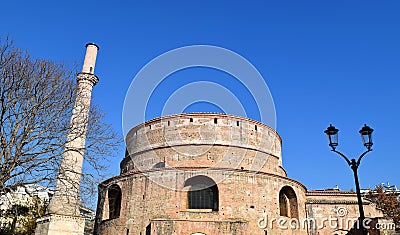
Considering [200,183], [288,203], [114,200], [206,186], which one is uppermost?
[200,183]

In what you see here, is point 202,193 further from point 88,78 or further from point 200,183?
point 88,78

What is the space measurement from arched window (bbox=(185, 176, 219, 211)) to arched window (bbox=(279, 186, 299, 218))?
4.76 metres

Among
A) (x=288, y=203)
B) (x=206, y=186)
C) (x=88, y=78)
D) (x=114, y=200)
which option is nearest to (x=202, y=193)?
(x=206, y=186)

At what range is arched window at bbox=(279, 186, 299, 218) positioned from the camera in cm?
2059

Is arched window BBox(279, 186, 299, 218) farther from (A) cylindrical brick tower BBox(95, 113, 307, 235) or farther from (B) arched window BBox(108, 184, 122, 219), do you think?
(B) arched window BBox(108, 184, 122, 219)

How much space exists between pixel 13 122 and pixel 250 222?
40.0 ft

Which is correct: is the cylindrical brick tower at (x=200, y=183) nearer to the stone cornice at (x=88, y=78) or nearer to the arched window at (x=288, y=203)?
the arched window at (x=288, y=203)

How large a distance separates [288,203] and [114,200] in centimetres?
1087

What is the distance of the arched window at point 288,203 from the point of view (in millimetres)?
20586

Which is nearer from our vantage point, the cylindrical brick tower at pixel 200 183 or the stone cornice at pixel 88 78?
the cylindrical brick tower at pixel 200 183

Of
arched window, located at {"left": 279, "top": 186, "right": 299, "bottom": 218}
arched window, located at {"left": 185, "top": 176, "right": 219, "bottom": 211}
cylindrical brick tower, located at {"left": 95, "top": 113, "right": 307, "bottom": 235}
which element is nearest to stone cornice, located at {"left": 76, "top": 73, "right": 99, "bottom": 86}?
cylindrical brick tower, located at {"left": 95, "top": 113, "right": 307, "bottom": 235}

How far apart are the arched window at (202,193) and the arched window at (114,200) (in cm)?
491

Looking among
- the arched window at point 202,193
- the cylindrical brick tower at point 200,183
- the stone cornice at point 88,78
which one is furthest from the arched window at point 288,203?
the stone cornice at point 88,78

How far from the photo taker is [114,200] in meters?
21.4
